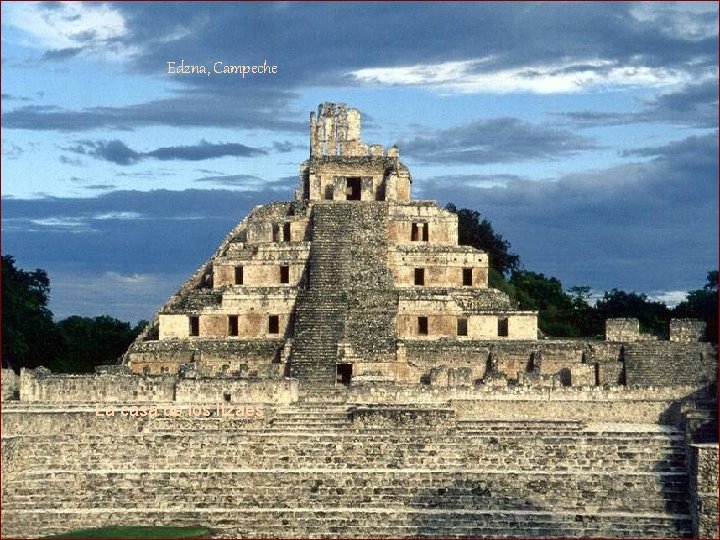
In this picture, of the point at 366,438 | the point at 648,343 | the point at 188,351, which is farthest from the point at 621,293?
the point at 366,438

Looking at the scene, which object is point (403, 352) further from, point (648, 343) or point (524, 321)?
point (648, 343)

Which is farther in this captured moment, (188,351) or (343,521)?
(188,351)

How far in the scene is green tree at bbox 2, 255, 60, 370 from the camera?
55.2 meters

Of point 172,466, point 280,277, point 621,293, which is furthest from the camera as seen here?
point 621,293

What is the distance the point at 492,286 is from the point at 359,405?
19.2 m

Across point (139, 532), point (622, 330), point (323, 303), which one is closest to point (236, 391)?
point (323, 303)

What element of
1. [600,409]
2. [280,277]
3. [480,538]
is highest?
[280,277]

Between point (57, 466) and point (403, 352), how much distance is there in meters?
10.9

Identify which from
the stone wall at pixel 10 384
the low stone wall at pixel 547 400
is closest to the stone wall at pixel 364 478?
the low stone wall at pixel 547 400

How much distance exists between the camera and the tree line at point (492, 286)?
56.9 meters

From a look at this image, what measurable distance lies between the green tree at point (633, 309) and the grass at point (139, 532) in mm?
32053

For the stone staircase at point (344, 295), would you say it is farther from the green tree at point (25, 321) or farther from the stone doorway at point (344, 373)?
the green tree at point (25, 321)

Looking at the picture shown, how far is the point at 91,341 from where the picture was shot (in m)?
60.9

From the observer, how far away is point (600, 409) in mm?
43062
